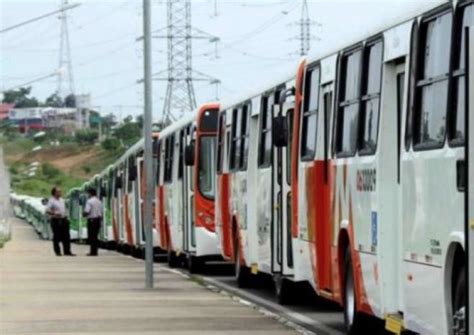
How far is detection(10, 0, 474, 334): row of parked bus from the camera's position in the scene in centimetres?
1123

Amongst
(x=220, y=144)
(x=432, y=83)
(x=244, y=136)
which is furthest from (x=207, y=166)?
(x=432, y=83)

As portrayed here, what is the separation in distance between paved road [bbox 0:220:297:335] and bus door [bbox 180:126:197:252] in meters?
0.72

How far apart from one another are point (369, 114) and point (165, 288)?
11472 millimetres

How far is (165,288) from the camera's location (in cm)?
2520

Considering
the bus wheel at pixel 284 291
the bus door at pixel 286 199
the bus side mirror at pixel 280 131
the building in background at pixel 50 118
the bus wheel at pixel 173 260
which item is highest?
the building in background at pixel 50 118

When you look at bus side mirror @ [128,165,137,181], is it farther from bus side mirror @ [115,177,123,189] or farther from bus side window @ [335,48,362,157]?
bus side window @ [335,48,362,157]

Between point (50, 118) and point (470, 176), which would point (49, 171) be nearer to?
point (50, 118)

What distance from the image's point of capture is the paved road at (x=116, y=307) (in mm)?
17844

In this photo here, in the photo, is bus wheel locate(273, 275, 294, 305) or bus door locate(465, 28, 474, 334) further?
bus wheel locate(273, 275, 294, 305)

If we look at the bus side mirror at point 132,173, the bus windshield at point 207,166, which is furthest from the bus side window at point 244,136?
the bus side mirror at point 132,173

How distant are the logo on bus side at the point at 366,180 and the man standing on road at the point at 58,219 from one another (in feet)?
86.3

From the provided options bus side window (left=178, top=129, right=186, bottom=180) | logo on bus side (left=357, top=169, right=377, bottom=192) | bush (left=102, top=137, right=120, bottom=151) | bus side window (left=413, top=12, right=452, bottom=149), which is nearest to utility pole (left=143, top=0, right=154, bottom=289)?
bus side window (left=178, top=129, right=186, bottom=180)

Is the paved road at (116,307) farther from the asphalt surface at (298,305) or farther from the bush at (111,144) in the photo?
the bush at (111,144)

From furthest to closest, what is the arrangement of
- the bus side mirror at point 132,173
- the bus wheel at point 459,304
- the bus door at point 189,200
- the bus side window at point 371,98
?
1. the bus side mirror at point 132,173
2. the bus door at point 189,200
3. the bus side window at point 371,98
4. the bus wheel at point 459,304
